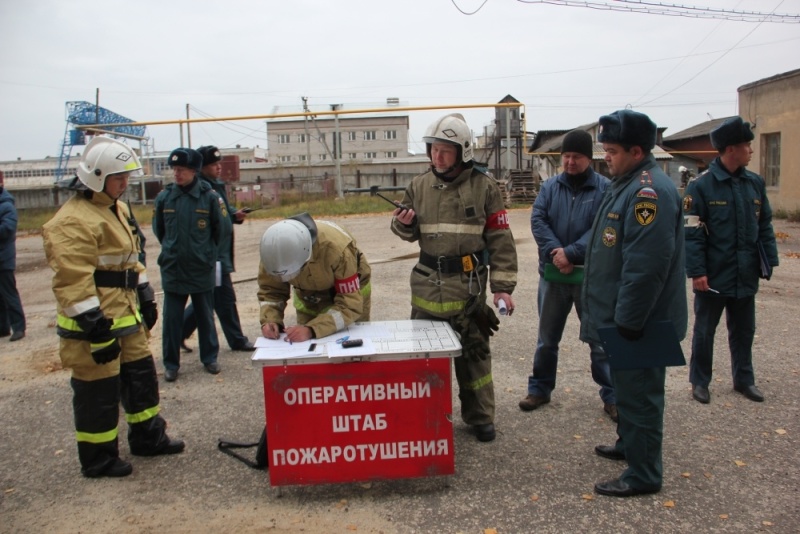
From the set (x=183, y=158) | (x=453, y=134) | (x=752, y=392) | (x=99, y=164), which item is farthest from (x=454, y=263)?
(x=183, y=158)

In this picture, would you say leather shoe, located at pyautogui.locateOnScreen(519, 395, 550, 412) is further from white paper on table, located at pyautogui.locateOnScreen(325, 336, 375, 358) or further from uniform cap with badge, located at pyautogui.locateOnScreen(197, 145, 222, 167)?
uniform cap with badge, located at pyautogui.locateOnScreen(197, 145, 222, 167)

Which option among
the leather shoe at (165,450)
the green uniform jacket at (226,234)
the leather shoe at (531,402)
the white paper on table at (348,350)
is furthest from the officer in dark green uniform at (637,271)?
the green uniform jacket at (226,234)

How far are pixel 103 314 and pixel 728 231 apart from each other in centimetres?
429

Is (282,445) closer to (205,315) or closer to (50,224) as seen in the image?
(50,224)

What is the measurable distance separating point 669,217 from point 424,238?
146cm

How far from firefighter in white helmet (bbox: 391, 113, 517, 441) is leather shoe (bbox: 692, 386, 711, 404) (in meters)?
1.70

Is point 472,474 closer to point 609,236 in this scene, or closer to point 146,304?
point 609,236

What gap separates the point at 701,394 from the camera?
4.43 m

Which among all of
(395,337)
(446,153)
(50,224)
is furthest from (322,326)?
(50,224)

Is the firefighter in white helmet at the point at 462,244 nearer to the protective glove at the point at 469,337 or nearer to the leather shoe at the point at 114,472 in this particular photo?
the protective glove at the point at 469,337

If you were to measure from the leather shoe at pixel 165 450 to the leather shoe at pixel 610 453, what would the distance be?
105 inches

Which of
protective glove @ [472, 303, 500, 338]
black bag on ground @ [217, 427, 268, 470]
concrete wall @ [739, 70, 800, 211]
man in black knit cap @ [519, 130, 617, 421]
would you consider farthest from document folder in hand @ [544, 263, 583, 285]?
concrete wall @ [739, 70, 800, 211]

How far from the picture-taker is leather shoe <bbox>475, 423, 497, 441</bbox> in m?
3.87

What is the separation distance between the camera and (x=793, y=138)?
1620cm
